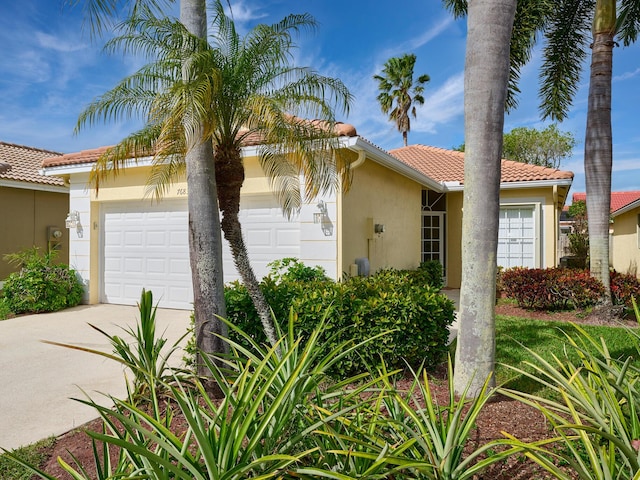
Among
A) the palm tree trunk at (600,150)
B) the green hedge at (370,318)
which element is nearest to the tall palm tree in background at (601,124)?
the palm tree trunk at (600,150)

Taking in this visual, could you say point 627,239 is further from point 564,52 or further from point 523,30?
point 523,30

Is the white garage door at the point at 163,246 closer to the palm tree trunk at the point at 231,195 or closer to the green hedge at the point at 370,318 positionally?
the green hedge at the point at 370,318

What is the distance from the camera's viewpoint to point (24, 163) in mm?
14812

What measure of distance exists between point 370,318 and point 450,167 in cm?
1153

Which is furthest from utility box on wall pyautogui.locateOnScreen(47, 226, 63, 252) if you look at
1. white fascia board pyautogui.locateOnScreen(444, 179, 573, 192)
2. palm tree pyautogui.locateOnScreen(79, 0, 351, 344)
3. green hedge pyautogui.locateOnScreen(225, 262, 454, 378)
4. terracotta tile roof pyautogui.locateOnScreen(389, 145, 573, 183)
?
white fascia board pyautogui.locateOnScreen(444, 179, 573, 192)

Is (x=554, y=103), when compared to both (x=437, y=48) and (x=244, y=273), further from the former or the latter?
(x=244, y=273)

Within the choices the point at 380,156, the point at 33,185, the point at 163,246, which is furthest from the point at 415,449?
the point at 33,185

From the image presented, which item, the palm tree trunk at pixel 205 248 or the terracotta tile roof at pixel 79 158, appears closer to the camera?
the palm tree trunk at pixel 205 248

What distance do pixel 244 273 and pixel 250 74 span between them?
2.41m

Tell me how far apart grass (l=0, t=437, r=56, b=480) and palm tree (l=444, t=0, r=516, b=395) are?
11.9 ft

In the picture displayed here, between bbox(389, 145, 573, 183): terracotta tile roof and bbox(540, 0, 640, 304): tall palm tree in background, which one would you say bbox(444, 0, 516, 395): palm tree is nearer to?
bbox(540, 0, 640, 304): tall palm tree in background

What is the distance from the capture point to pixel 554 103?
11570 mm

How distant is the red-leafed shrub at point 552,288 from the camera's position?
30.1 feet

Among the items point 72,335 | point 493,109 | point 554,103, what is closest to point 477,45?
point 493,109
